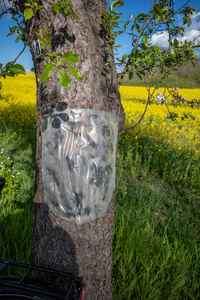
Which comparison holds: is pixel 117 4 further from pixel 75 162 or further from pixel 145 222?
pixel 145 222

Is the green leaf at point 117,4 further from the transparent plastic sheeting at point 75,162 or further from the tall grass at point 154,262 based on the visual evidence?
the tall grass at point 154,262

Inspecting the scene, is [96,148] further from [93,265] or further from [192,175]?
[192,175]

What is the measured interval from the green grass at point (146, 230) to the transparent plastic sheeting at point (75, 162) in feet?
2.76

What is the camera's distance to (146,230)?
191cm

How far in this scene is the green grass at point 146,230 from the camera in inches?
59.8

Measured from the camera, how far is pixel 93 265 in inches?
43.6

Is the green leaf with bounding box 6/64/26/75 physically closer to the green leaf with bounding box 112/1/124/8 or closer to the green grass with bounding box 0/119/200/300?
the green leaf with bounding box 112/1/124/8

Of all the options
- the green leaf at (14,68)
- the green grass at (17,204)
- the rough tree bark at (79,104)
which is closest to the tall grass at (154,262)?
the rough tree bark at (79,104)

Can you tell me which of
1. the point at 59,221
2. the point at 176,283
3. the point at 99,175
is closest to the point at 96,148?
the point at 99,175

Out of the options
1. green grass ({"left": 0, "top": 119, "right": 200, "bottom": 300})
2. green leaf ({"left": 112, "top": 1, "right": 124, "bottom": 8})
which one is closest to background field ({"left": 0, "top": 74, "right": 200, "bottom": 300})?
green grass ({"left": 0, "top": 119, "right": 200, "bottom": 300})

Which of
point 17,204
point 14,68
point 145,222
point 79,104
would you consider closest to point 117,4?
point 79,104

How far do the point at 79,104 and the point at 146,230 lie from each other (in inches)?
57.3

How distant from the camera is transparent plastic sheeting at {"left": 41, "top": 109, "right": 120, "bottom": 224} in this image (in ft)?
3.25

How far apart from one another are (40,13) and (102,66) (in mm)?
380
